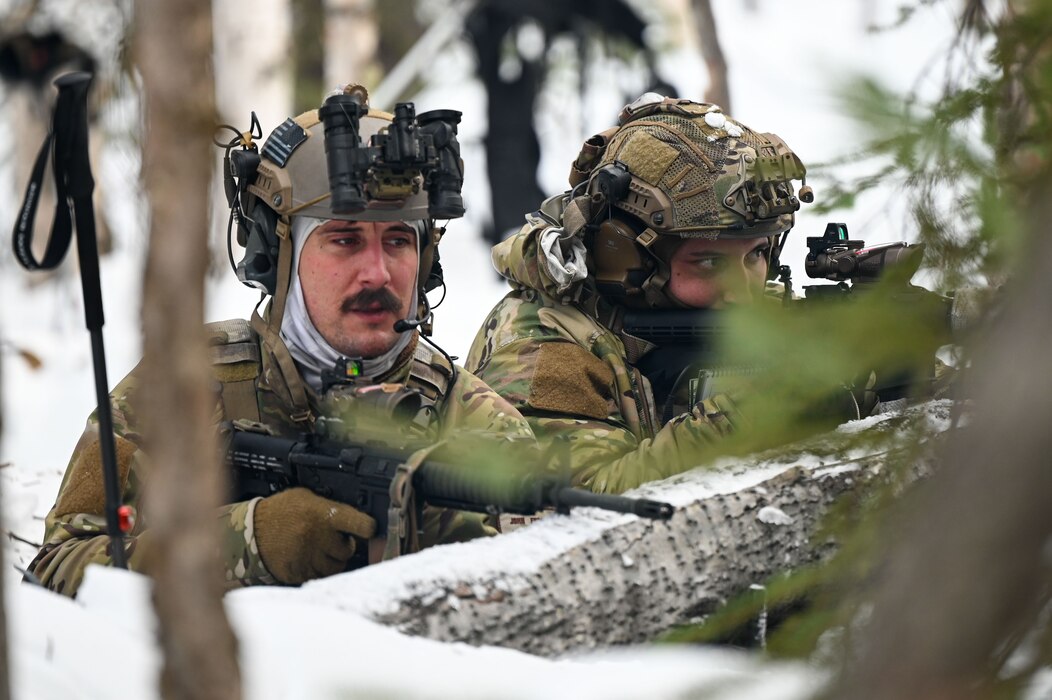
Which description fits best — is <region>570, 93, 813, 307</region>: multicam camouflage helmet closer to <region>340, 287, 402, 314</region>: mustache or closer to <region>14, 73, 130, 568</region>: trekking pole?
<region>340, 287, 402, 314</region>: mustache

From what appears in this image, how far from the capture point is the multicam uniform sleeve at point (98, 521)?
3.53 meters

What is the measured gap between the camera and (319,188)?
4062 mm

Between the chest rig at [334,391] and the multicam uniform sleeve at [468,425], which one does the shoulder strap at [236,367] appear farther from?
the multicam uniform sleeve at [468,425]

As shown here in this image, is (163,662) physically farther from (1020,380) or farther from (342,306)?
(342,306)

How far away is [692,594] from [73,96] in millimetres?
1793

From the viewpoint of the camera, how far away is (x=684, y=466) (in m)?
2.21

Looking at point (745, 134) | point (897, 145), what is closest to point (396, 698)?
point (897, 145)

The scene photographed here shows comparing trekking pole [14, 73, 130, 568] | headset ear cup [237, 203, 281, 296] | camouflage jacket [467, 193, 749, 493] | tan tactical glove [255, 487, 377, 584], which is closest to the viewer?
trekking pole [14, 73, 130, 568]

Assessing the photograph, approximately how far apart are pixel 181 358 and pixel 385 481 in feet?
6.66

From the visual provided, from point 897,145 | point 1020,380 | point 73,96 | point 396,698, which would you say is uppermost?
point 73,96

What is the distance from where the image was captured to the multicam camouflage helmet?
4949 millimetres

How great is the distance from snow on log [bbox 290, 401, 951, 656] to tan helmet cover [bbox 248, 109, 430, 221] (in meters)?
0.98

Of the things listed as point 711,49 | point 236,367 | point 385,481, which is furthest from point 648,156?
point 711,49

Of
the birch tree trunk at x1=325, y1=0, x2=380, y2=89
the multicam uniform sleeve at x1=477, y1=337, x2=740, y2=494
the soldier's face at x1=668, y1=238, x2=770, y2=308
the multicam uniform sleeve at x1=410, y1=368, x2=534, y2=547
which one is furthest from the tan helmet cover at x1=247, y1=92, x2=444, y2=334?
the birch tree trunk at x1=325, y1=0, x2=380, y2=89
